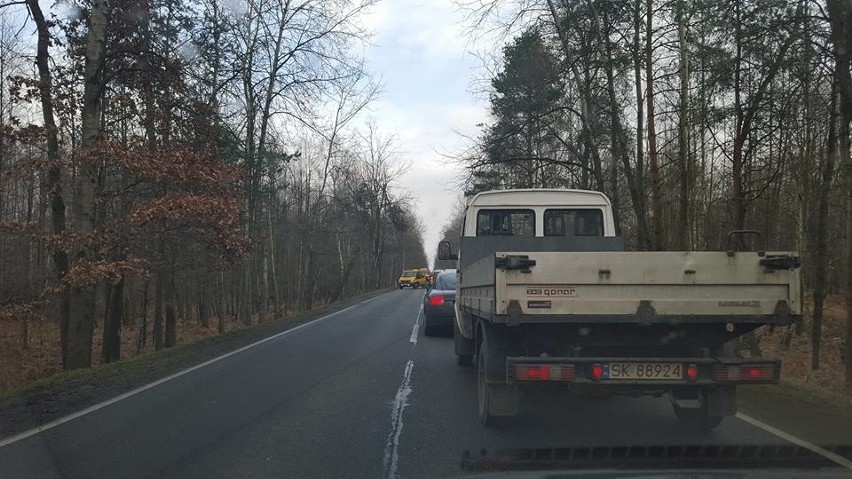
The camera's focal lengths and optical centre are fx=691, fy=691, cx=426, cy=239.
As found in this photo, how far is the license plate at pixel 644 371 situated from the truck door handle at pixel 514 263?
112cm

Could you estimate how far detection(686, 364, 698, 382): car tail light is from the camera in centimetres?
591

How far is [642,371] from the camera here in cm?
598

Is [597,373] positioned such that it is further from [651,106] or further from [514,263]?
[651,106]

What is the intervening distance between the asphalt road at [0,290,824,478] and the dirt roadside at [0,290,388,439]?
49 centimetres

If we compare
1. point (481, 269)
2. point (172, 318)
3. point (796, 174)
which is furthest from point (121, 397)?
point (796, 174)

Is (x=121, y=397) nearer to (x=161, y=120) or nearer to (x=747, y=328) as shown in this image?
(x=747, y=328)

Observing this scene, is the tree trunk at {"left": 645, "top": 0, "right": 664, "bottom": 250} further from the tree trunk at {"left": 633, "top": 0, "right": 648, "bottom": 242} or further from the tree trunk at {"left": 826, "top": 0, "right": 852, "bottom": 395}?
the tree trunk at {"left": 826, "top": 0, "right": 852, "bottom": 395}

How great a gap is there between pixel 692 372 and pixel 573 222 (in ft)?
13.6

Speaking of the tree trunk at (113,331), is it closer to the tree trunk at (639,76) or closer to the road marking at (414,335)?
the road marking at (414,335)

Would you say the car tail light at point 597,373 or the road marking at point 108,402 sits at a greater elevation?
the car tail light at point 597,373

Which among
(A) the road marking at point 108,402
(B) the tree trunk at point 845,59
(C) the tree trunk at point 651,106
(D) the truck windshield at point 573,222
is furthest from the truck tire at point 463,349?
(C) the tree trunk at point 651,106

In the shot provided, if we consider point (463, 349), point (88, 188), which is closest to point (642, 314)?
point (463, 349)

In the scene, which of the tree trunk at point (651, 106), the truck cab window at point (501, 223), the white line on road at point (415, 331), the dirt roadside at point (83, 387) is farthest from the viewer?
the tree trunk at point (651, 106)

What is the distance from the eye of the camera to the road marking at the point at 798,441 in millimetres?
5633
